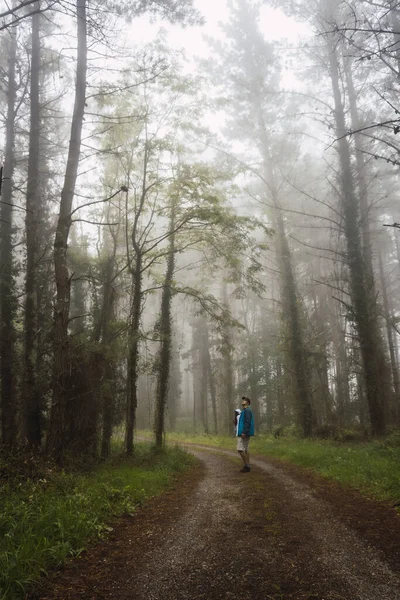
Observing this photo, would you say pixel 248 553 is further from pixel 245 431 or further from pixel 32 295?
pixel 32 295

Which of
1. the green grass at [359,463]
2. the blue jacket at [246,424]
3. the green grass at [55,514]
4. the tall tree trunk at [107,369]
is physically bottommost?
the green grass at [359,463]

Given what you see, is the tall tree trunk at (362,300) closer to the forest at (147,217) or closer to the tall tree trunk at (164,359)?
the forest at (147,217)

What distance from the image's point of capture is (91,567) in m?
3.83

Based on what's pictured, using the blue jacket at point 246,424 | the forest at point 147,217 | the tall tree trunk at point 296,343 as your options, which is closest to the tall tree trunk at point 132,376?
the forest at point 147,217

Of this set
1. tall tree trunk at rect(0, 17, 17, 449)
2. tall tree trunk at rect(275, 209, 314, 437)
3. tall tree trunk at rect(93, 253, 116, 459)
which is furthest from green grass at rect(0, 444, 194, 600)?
tall tree trunk at rect(275, 209, 314, 437)

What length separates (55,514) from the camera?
4723 millimetres

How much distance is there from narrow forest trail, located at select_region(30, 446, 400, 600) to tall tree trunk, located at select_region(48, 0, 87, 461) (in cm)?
309

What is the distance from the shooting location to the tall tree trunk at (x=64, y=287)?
8227mm

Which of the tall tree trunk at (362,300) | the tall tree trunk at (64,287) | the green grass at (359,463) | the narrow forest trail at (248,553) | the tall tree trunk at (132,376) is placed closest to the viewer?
the narrow forest trail at (248,553)

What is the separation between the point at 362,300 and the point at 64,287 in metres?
10.7

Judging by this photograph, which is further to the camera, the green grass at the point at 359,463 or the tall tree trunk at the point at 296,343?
the tall tree trunk at the point at 296,343

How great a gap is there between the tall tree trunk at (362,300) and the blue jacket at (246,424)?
17.8 ft

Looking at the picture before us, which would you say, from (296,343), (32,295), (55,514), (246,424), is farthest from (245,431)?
(32,295)

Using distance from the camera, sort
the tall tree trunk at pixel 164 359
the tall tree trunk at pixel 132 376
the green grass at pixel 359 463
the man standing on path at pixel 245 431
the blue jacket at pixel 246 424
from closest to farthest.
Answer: the green grass at pixel 359 463, the man standing on path at pixel 245 431, the blue jacket at pixel 246 424, the tall tree trunk at pixel 132 376, the tall tree trunk at pixel 164 359
